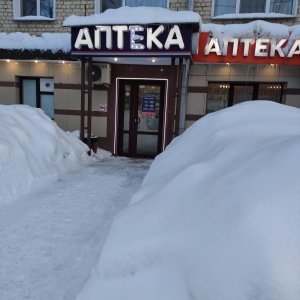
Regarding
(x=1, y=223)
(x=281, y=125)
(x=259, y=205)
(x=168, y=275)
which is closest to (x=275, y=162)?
(x=259, y=205)

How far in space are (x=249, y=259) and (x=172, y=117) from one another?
6491 millimetres

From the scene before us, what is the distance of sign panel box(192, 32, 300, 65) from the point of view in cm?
645

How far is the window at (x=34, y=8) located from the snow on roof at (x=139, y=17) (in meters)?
2.83

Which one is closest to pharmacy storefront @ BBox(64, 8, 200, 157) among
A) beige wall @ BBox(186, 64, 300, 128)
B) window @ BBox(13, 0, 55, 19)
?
beige wall @ BBox(186, 64, 300, 128)

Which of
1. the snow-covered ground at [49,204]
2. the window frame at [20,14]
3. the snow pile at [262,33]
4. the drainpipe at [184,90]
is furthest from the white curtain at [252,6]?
the window frame at [20,14]

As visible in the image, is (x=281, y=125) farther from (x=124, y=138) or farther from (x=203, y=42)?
(x=124, y=138)

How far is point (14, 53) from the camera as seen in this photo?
782cm

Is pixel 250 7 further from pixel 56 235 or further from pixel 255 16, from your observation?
pixel 56 235

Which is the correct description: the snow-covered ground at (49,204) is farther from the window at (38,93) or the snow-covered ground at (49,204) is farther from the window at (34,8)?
the window at (34,8)

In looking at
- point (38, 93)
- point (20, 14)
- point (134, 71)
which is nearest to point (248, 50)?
point (134, 71)

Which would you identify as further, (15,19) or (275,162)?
(15,19)

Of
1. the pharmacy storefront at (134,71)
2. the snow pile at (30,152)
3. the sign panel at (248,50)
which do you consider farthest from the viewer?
the sign panel at (248,50)

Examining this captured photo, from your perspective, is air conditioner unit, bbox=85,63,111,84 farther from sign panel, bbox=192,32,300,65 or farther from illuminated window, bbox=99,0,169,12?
sign panel, bbox=192,32,300,65

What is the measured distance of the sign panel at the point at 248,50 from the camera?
21.2 feet
